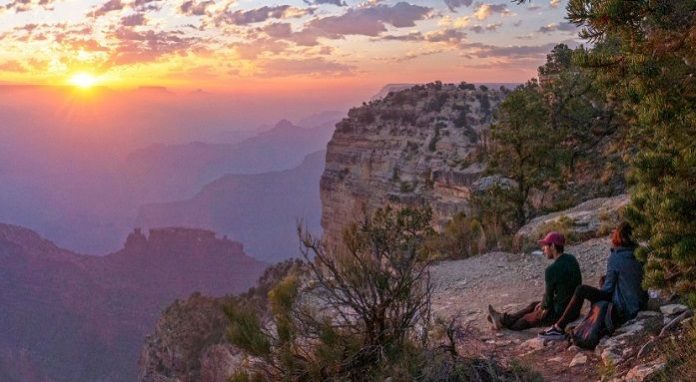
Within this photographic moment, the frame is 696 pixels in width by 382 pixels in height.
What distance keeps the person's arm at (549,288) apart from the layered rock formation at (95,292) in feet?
224

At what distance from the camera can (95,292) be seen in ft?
310

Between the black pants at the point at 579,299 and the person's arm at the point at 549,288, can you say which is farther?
the person's arm at the point at 549,288

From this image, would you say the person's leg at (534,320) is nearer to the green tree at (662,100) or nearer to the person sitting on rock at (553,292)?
the person sitting on rock at (553,292)

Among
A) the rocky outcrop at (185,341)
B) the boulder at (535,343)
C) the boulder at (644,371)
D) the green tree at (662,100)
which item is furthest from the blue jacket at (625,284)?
the rocky outcrop at (185,341)

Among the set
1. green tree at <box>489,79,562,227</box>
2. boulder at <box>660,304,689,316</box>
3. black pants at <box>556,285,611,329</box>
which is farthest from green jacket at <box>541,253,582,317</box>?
green tree at <box>489,79,562,227</box>

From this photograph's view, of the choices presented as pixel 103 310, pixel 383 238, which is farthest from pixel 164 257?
pixel 383 238

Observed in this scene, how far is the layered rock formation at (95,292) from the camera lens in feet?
253

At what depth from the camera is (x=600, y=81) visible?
15.0ft

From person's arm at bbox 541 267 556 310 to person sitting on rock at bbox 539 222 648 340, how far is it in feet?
1.15

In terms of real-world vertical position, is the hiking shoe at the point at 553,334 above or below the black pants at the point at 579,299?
below

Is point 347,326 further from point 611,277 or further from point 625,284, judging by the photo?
point 625,284

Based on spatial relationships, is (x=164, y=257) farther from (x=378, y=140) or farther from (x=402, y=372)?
(x=402, y=372)

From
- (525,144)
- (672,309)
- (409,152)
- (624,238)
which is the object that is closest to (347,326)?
(624,238)

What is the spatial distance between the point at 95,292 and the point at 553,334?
99.0m
